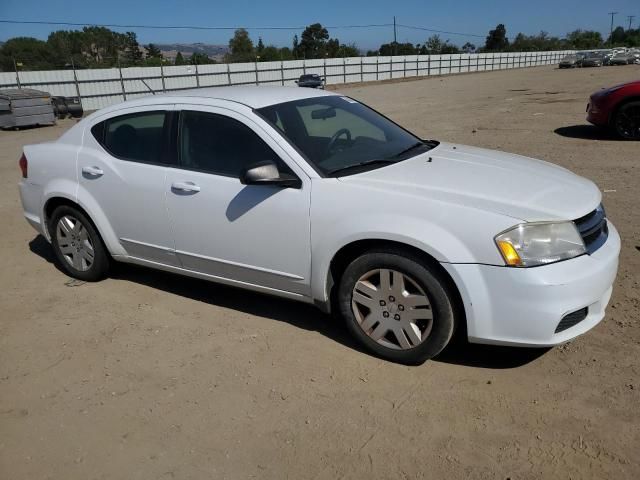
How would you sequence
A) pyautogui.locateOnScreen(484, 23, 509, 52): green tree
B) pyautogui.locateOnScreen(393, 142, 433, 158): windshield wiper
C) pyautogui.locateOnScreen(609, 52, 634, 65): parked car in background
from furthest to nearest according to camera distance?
pyautogui.locateOnScreen(484, 23, 509, 52): green tree → pyautogui.locateOnScreen(609, 52, 634, 65): parked car in background → pyautogui.locateOnScreen(393, 142, 433, 158): windshield wiper

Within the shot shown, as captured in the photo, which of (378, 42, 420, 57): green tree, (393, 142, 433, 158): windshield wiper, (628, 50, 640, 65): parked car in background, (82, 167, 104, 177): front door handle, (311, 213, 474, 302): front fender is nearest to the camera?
(311, 213, 474, 302): front fender

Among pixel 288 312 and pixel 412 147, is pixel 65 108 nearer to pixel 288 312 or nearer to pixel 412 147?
pixel 288 312

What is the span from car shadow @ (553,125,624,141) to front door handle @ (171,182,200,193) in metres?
9.51

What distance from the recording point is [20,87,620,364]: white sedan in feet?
9.83

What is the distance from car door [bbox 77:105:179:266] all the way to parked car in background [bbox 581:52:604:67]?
192 ft

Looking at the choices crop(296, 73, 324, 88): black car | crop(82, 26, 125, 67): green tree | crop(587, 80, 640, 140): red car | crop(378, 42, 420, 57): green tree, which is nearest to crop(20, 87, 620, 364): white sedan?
crop(587, 80, 640, 140): red car

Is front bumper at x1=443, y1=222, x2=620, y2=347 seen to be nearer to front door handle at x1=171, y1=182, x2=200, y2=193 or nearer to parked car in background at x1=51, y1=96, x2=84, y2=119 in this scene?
front door handle at x1=171, y1=182, x2=200, y2=193

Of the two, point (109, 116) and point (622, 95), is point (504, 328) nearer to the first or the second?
point (109, 116)

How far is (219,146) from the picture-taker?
392 cm

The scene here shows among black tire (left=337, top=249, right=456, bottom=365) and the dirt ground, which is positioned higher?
black tire (left=337, top=249, right=456, bottom=365)

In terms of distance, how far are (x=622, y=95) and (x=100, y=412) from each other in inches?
413

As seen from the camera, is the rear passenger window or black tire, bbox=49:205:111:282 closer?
the rear passenger window

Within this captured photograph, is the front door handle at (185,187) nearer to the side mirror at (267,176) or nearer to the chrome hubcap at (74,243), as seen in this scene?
the side mirror at (267,176)

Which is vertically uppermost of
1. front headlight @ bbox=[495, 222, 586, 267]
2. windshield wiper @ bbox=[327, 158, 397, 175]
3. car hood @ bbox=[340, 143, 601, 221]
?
windshield wiper @ bbox=[327, 158, 397, 175]
